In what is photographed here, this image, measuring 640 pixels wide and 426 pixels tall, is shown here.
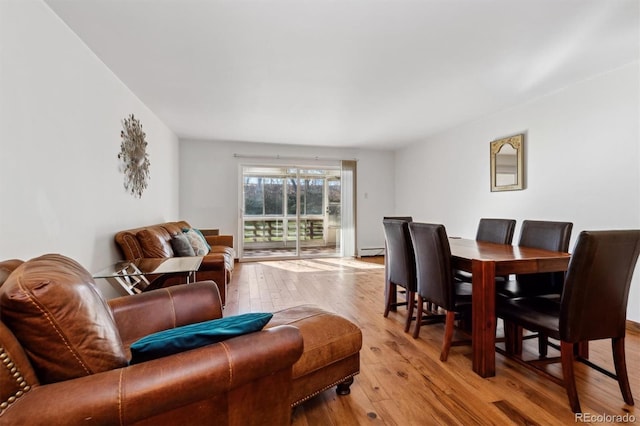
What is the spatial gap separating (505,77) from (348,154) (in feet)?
12.7

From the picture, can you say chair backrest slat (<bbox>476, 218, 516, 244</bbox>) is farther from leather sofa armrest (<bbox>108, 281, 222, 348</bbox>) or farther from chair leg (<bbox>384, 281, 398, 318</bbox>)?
leather sofa armrest (<bbox>108, 281, 222, 348</bbox>)

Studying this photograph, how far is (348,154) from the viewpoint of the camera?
265 inches

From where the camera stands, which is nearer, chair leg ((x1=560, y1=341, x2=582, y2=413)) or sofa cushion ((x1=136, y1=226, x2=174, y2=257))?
chair leg ((x1=560, y1=341, x2=582, y2=413))

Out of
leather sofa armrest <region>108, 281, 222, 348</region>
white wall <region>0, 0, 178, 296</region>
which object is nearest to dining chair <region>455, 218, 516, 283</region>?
leather sofa armrest <region>108, 281, 222, 348</region>

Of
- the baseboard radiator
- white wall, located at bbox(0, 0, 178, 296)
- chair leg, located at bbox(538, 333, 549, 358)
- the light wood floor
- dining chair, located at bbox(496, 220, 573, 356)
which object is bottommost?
the light wood floor

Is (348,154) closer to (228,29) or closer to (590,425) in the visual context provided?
(228,29)

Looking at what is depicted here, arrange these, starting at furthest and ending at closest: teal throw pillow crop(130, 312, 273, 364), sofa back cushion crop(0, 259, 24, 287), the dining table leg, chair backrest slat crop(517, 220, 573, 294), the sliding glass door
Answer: the sliding glass door
chair backrest slat crop(517, 220, 573, 294)
the dining table leg
sofa back cushion crop(0, 259, 24, 287)
teal throw pillow crop(130, 312, 273, 364)

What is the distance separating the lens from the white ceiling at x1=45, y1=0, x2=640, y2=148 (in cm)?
201

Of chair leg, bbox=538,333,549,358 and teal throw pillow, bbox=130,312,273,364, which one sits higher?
teal throw pillow, bbox=130,312,273,364

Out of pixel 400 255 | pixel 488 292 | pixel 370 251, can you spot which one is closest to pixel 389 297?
pixel 400 255

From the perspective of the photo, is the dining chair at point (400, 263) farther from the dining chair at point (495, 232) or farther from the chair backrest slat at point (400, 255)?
the dining chair at point (495, 232)

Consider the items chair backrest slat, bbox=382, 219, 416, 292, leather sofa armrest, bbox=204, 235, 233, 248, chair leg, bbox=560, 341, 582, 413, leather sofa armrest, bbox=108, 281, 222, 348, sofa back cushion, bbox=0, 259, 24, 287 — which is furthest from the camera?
leather sofa armrest, bbox=204, 235, 233, 248

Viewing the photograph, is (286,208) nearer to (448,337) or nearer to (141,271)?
(141,271)

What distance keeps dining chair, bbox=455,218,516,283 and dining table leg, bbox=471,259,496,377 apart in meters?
0.81
